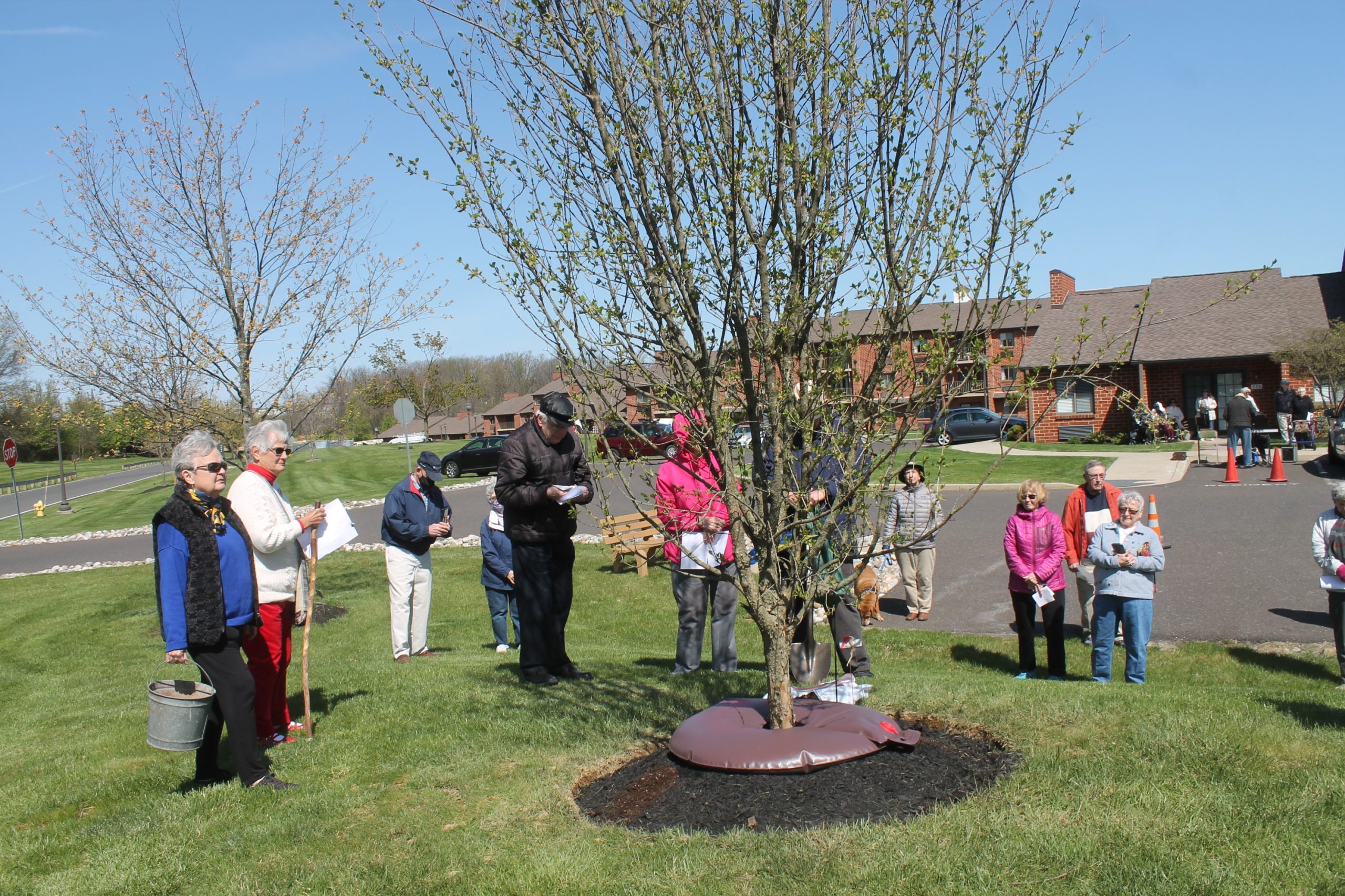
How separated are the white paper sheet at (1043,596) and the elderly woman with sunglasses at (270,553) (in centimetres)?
558

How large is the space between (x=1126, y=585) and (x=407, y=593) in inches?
240

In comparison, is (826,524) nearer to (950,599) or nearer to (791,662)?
(791,662)

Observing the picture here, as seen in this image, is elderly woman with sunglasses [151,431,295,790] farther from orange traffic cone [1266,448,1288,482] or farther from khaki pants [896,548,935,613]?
orange traffic cone [1266,448,1288,482]

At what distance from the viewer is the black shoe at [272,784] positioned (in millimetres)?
5113

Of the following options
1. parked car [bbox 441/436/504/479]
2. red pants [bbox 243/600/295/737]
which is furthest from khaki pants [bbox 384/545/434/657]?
parked car [bbox 441/436/504/479]

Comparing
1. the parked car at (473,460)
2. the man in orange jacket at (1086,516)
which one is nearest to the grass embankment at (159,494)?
the parked car at (473,460)

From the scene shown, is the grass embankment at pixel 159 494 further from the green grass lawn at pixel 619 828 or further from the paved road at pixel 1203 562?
the green grass lawn at pixel 619 828

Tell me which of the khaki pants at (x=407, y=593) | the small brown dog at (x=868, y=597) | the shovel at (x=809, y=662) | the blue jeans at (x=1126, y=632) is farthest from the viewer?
the small brown dog at (x=868, y=597)

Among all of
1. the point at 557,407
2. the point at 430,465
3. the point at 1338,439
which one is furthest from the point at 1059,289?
the point at 557,407

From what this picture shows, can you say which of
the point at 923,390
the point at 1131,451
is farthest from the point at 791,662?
A: the point at 1131,451

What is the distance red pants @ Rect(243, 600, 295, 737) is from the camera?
572cm

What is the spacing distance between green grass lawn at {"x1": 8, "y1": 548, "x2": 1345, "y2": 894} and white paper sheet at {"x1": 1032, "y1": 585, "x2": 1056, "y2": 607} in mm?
653

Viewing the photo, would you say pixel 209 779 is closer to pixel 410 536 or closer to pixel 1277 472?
pixel 410 536

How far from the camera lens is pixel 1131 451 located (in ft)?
103
